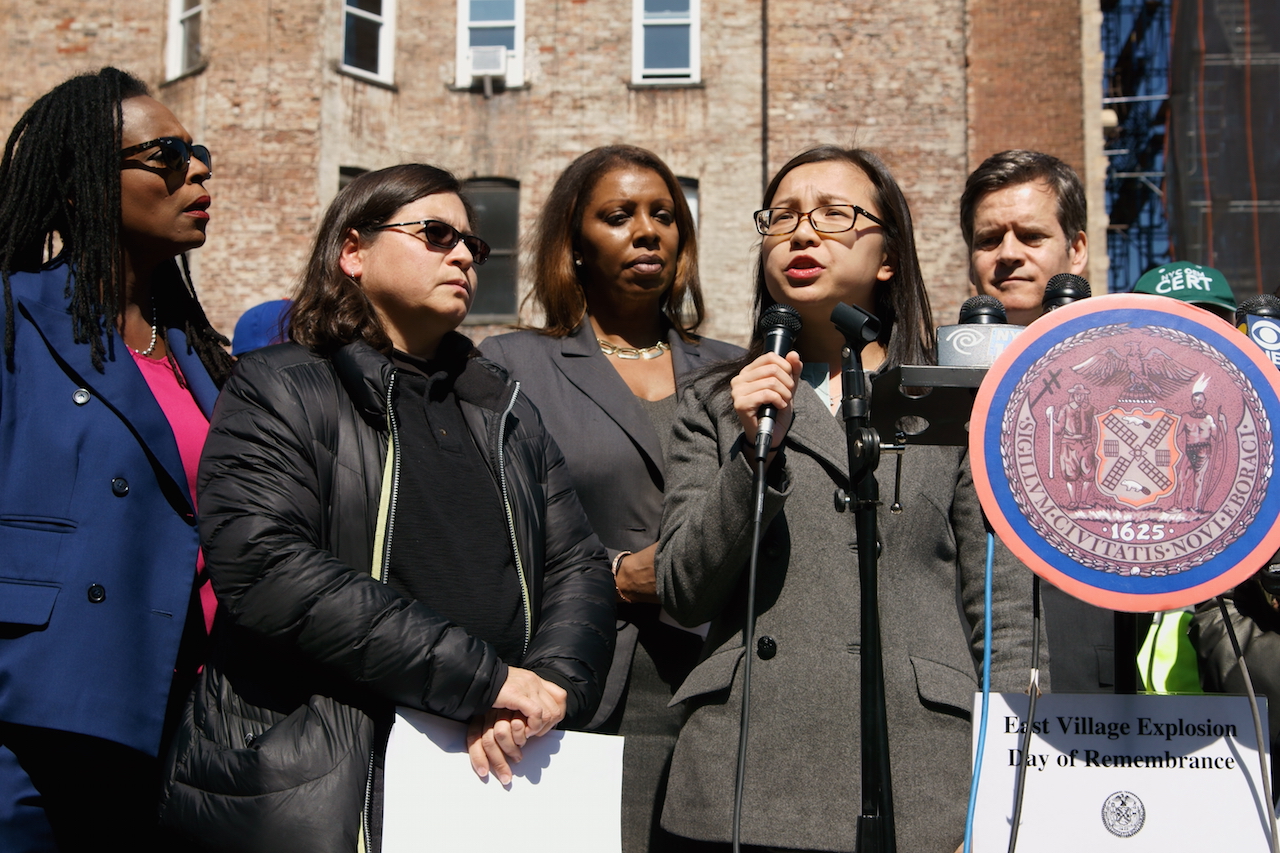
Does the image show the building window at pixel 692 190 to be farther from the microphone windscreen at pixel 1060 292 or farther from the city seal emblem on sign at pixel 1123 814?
the city seal emblem on sign at pixel 1123 814

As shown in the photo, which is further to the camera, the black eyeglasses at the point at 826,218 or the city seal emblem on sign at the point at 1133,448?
the black eyeglasses at the point at 826,218

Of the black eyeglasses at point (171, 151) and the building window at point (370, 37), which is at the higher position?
the building window at point (370, 37)

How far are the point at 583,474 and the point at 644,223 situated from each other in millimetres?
958

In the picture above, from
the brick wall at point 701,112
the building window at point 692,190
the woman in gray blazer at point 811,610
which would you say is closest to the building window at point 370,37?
the brick wall at point 701,112

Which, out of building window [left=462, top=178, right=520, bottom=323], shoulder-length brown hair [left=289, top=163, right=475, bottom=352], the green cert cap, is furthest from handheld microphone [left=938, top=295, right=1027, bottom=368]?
building window [left=462, top=178, right=520, bottom=323]

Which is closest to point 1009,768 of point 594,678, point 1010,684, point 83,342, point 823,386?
point 1010,684

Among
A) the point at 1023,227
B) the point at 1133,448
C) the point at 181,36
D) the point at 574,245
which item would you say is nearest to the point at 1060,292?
the point at 1133,448

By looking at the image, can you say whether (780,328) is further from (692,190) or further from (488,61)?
(488,61)

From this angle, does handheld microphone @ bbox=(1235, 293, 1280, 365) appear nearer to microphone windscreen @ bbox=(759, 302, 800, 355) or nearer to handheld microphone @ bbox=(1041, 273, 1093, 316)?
handheld microphone @ bbox=(1041, 273, 1093, 316)

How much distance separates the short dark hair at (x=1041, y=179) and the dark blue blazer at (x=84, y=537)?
2.58 metres

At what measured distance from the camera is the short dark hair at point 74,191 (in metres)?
2.98

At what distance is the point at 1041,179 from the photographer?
3529 millimetres

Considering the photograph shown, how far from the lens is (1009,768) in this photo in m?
1.80

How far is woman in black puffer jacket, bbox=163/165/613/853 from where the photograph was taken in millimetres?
2291
